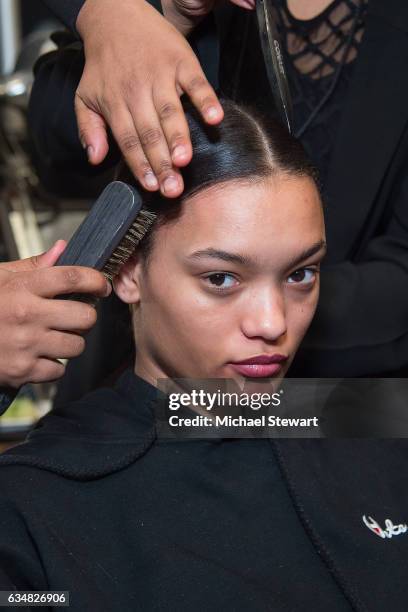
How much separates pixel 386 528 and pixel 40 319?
536 millimetres

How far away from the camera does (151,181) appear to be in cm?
89

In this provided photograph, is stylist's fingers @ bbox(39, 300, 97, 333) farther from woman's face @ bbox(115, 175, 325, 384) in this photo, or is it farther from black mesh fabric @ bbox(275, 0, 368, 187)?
black mesh fabric @ bbox(275, 0, 368, 187)

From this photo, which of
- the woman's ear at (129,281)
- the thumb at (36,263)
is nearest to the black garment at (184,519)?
the woman's ear at (129,281)

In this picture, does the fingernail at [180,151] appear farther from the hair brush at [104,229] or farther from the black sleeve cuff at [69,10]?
the black sleeve cuff at [69,10]

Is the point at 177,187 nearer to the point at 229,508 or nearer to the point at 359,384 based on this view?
the point at 229,508

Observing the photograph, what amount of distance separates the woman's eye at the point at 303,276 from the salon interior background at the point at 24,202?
3.69 feet

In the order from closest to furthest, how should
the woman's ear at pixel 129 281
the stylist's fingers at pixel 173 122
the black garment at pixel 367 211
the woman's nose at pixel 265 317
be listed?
the stylist's fingers at pixel 173 122, the woman's nose at pixel 265 317, the woman's ear at pixel 129 281, the black garment at pixel 367 211

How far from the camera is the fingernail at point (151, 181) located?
889 millimetres

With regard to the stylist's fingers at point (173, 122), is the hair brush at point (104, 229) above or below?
below

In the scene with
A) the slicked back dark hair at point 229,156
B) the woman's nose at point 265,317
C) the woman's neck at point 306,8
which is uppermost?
the woman's neck at point 306,8

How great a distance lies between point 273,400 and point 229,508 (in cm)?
15

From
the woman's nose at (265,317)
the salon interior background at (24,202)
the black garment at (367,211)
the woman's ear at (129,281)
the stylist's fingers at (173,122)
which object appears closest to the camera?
the stylist's fingers at (173,122)

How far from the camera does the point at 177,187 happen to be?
887mm

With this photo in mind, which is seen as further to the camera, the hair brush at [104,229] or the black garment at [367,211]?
the black garment at [367,211]
